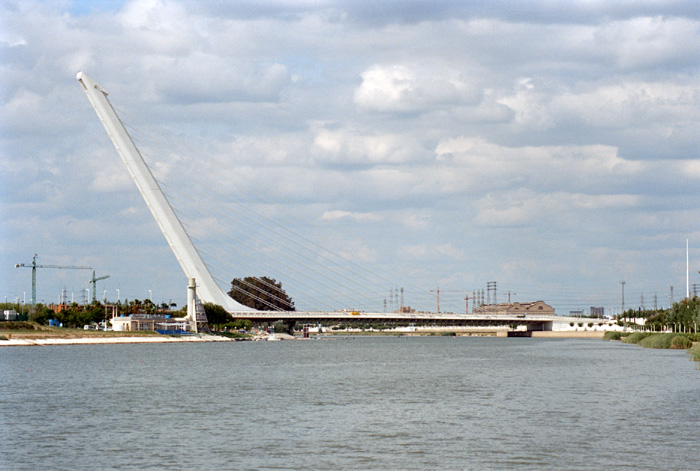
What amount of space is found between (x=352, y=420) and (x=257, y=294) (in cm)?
16022

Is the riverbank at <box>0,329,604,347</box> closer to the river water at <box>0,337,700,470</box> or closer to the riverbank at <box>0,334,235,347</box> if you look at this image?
the riverbank at <box>0,334,235,347</box>

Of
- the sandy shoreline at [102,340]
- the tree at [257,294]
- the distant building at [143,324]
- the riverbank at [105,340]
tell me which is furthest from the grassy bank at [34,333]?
the tree at [257,294]

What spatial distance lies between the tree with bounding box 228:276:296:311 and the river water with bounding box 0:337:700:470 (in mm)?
124725

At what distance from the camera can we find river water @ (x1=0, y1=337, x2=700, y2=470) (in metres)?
28.0

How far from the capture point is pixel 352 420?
37.5 metres

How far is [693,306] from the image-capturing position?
11688 cm

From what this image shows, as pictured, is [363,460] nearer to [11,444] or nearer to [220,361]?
[11,444]

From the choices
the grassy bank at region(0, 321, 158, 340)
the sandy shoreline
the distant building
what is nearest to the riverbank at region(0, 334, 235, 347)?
the sandy shoreline

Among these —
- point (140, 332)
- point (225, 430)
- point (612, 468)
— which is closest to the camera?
point (612, 468)

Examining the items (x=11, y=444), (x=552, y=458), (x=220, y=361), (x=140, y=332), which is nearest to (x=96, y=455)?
(x=11, y=444)

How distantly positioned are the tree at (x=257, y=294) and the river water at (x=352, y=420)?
125 m

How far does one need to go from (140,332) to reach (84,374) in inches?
3332

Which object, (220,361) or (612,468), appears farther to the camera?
(220,361)

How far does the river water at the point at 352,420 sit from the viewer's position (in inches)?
1101
